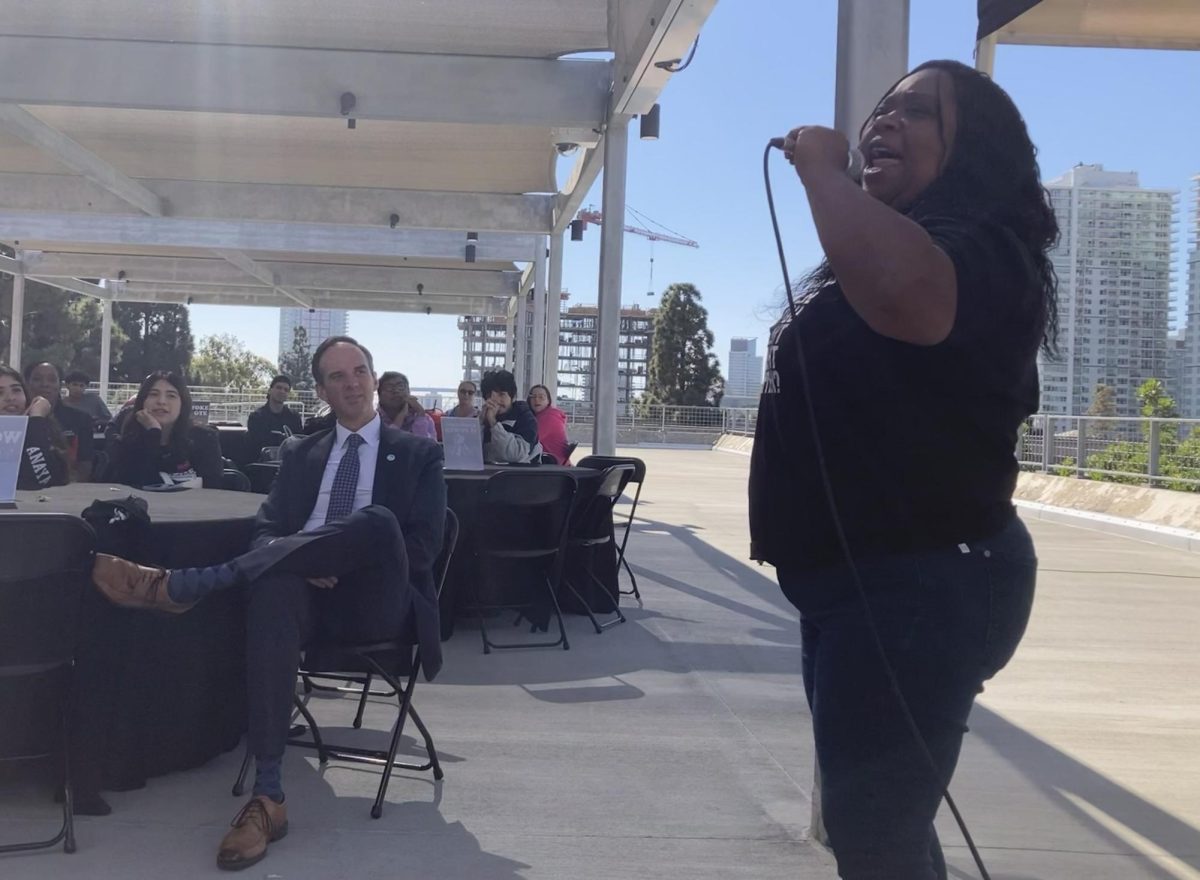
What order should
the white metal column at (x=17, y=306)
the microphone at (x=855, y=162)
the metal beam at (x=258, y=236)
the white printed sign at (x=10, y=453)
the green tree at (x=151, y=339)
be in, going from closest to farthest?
the microphone at (x=855, y=162) → the white printed sign at (x=10, y=453) → the metal beam at (x=258, y=236) → the white metal column at (x=17, y=306) → the green tree at (x=151, y=339)

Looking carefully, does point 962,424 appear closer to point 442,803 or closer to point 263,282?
point 442,803

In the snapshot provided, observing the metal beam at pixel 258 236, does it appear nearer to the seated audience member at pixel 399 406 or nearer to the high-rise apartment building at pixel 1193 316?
the seated audience member at pixel 399 406

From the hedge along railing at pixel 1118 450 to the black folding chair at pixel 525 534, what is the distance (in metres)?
6.97

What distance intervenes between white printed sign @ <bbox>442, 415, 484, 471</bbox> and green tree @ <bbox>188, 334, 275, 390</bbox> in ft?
183

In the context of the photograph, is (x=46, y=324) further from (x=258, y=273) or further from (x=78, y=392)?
(x=78, y=392)

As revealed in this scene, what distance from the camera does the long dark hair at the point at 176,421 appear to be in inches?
209

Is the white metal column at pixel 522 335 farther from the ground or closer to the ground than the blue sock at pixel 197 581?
farther from the ground

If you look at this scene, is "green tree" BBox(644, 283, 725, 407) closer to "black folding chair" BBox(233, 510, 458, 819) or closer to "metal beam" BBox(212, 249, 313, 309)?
"metal beam" BBox(212, 249, 313, 309)

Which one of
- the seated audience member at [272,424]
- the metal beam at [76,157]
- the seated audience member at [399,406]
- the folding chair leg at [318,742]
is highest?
the metal beam at [76,157]

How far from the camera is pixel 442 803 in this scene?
3.40 meters

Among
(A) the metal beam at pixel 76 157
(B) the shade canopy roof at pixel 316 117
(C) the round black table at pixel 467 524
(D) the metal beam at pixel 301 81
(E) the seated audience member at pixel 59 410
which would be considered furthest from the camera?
(A) the metal beam at pixel 76 157

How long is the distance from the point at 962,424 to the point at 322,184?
1326cm

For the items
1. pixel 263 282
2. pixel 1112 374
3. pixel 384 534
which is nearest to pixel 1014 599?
pixel 384 534

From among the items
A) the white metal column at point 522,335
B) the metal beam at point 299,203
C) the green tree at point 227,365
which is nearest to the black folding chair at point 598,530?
the metal beam at point 299,203
